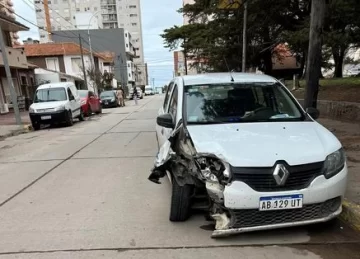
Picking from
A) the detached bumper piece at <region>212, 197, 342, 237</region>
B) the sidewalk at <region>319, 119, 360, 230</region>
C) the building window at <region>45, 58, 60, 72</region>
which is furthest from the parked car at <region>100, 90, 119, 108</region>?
the detached bumper piece at <region>212, 197, 342, 237</region>

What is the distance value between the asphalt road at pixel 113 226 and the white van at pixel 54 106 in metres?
9.27

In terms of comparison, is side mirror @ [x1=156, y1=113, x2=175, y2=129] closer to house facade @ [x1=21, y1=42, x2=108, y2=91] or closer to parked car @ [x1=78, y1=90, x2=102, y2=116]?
parked car @ [x1=78, y1=90, x2=102, y2=116]

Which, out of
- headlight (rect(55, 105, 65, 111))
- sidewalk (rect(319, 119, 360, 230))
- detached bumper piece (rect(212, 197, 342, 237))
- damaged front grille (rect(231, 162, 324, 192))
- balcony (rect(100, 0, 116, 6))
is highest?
balcony (rect(100, 0, 116, 6))

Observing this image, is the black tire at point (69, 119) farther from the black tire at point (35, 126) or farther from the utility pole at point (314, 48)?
the utility pole at point (314, 48)

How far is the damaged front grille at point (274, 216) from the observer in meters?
3.93

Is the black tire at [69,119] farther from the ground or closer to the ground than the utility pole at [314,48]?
closer to the ground

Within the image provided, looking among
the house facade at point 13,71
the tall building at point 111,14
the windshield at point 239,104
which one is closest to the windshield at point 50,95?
the house facade at point 13,71

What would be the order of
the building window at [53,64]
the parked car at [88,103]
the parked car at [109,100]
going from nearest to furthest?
the parked car at [88,103]
the parked car at [109,100]
the building window at [53,64]

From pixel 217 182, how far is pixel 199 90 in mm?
2010

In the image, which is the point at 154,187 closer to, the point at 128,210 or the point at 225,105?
the point at 128,210

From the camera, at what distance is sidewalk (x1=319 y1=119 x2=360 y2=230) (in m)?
4.56

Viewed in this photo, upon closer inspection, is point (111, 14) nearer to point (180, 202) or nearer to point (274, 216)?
point (180, 202)

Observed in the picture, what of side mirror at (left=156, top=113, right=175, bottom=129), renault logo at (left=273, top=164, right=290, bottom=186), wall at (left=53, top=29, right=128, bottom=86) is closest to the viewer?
renault logo at (left=273, top=164, right=290, bottom=186)

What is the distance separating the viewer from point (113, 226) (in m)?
4.66
